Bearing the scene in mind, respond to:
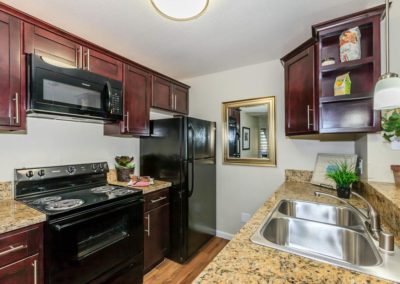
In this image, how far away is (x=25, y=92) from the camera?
144 cm

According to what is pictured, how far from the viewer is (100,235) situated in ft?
5.19

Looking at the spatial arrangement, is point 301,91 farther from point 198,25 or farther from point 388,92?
point 198,25

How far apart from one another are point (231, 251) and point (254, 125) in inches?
78.3

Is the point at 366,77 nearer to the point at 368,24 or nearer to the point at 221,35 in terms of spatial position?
the point at 368,24

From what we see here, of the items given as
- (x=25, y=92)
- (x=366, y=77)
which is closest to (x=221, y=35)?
(x=366, y=77)

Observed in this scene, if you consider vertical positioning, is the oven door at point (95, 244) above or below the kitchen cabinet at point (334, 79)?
below

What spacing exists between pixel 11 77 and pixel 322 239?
2224mm

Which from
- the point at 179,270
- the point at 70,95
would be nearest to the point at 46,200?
the point at 70,95

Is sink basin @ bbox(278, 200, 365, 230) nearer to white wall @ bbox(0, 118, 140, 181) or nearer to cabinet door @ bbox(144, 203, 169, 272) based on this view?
cabinet door @ bbox(144, 203, 169, 272)

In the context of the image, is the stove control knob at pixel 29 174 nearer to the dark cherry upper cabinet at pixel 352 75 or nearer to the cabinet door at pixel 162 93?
the cabinet door at pixel 162 93

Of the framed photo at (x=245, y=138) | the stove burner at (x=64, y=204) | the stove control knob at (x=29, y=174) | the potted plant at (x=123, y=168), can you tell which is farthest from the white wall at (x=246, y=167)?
the stove control knob at (x=29, y=174)

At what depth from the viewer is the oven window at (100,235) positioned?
4.81 ft

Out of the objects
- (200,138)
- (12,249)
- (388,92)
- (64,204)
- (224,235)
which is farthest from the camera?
(224,235)

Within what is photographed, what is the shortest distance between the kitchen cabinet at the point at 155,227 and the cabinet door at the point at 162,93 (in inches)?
41.1
